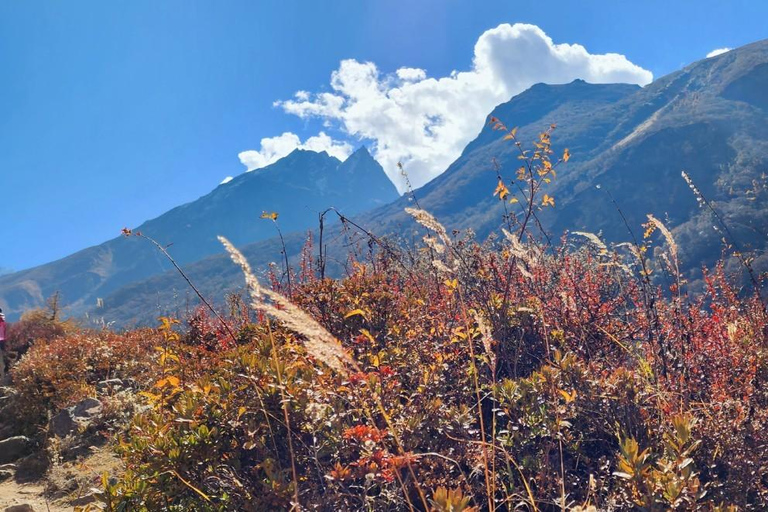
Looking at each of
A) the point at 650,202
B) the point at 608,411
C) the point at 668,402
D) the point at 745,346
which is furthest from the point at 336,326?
the point at 650,202

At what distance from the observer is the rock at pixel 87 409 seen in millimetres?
6586

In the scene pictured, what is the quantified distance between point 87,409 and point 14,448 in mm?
1097

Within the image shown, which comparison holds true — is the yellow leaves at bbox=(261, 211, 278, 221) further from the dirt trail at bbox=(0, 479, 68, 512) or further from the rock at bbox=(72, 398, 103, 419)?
the rock at bbox=(72, 398, 103, 419)

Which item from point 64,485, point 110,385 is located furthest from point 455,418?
point 110,385

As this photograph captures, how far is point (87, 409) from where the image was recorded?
6.67 m

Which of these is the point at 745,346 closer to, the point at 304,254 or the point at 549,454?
the point at 549,454

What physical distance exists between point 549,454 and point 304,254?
190 inches

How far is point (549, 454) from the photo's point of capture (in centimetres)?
284

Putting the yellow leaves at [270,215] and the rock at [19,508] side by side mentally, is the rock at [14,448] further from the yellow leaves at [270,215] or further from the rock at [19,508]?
the yellow leaves at [270,215]

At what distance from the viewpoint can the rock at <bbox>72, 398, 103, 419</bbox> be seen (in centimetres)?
659

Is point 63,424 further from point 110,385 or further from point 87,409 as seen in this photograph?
point 110,385

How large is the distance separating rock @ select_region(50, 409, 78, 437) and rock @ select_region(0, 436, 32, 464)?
0.43 metres

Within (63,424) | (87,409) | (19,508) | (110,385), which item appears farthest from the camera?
(110,385)

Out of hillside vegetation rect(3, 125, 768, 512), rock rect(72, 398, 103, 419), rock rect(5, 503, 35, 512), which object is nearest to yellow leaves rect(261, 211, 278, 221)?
hillside vegetation rect(3, 125, 768, 512)
